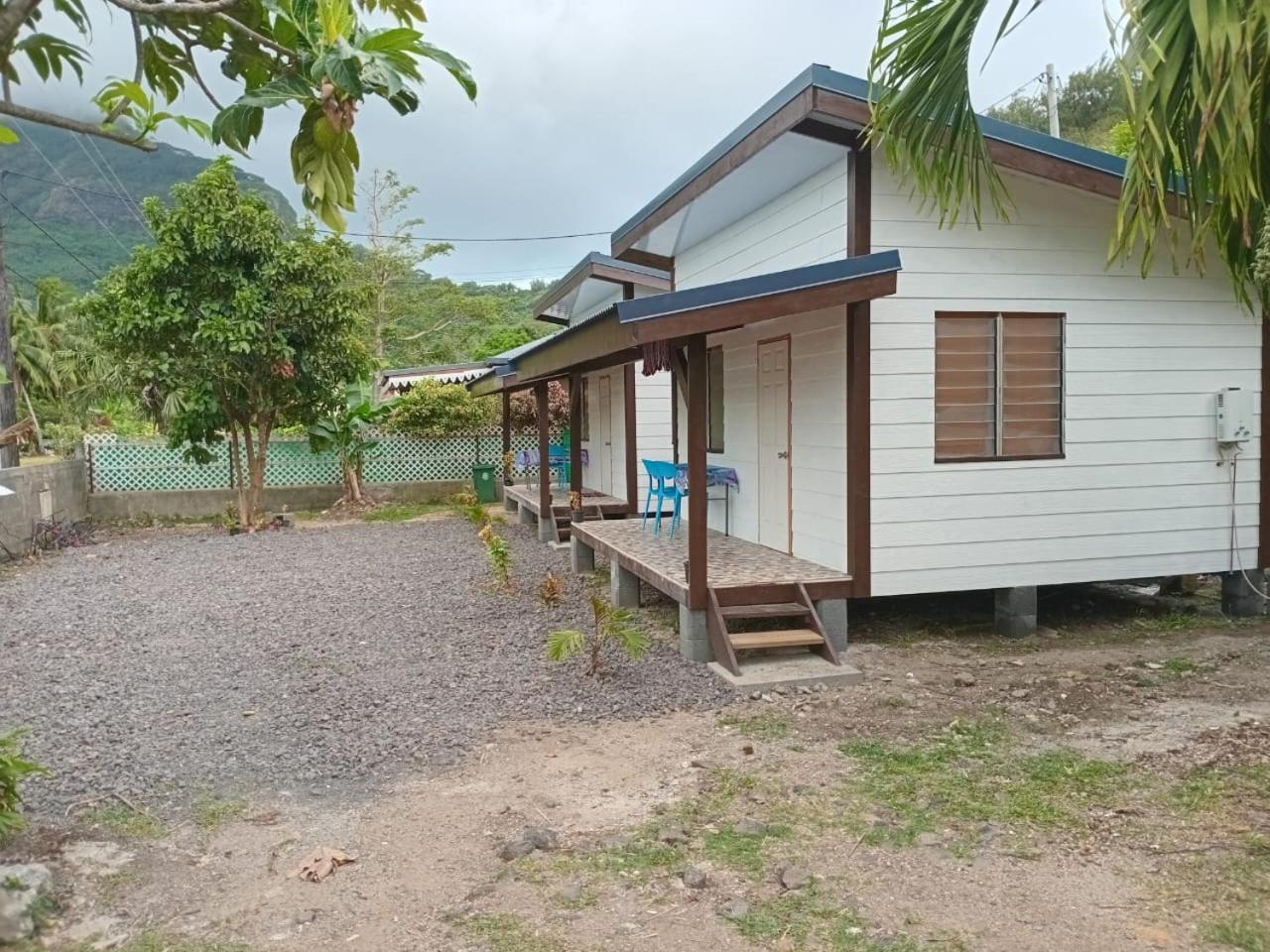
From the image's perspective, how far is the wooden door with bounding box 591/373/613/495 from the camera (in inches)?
557

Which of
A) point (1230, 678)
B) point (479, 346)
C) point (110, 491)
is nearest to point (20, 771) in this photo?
point (1230, 678)

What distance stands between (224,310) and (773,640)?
411 inches

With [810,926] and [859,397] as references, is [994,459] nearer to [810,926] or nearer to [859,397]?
[859,397]

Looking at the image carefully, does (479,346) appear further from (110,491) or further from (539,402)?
(539,402)

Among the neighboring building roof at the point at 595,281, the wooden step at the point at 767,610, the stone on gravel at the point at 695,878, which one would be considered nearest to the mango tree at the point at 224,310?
the neighboring building roof at the point at 595,281

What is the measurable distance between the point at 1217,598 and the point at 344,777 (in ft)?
26.3

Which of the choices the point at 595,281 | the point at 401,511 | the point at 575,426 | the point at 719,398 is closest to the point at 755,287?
the point at 719,398

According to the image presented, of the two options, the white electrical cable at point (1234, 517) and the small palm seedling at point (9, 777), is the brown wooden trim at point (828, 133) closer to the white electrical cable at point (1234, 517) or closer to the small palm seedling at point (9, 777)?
the white electrical cable at point (1234, 517)

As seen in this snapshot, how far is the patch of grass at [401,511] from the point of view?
1573 centimetres

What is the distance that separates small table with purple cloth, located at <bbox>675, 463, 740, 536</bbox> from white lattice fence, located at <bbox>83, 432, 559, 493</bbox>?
831 cm

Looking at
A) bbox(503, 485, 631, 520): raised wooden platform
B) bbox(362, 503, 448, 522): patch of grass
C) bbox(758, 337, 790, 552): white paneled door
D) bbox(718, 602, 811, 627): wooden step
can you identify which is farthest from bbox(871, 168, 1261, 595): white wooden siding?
bbox(362, 503, 448, 522): patch of grass

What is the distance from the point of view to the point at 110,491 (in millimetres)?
15391

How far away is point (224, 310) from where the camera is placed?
13117 mm

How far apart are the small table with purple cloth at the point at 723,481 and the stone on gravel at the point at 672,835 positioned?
5.17 m
